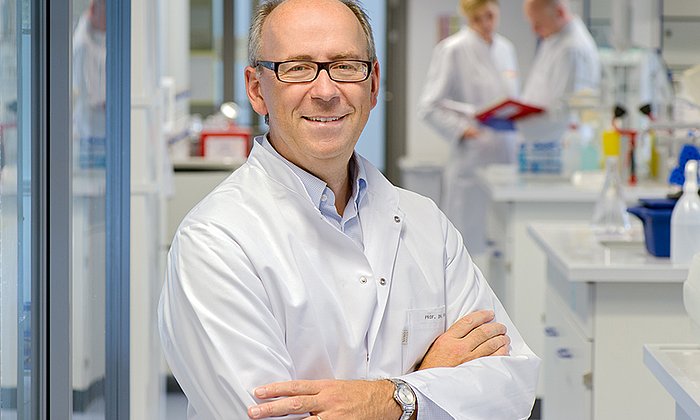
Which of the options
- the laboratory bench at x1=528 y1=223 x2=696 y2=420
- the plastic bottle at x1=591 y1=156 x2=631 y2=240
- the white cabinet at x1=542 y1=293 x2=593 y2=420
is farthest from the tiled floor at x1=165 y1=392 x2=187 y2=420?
the laboratory bench at x1=528 y1=223 x2=696 y2=420

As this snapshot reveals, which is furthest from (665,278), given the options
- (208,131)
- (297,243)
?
(208,131)

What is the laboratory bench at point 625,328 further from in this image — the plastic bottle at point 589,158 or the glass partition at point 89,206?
the plastic bottle at point 589,158

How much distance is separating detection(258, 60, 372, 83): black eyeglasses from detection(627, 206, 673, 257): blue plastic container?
1340 millimetres

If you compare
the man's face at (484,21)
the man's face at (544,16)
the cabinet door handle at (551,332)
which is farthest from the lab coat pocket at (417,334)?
the man's face at (484,21)

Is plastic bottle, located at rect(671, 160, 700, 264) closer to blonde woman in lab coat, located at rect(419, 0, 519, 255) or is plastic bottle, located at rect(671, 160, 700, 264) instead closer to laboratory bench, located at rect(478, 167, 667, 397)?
laboratory bench, located at rect(478, 167, 667, 397)

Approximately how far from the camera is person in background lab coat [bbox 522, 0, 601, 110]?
533cm

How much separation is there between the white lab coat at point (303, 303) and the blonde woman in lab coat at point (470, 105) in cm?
381

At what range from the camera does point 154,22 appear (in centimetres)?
330

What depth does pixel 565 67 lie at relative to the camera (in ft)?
17.5

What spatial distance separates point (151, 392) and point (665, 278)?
1428 mm

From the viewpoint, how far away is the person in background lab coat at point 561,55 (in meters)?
5.33

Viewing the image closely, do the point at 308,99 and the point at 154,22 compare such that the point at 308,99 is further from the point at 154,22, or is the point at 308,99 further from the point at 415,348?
the point at 154,22

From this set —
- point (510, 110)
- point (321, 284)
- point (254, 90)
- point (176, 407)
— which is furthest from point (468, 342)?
point (510, 110)

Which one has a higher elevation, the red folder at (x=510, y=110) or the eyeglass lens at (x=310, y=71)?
the eyeglass lens at (x=310, y=71)
